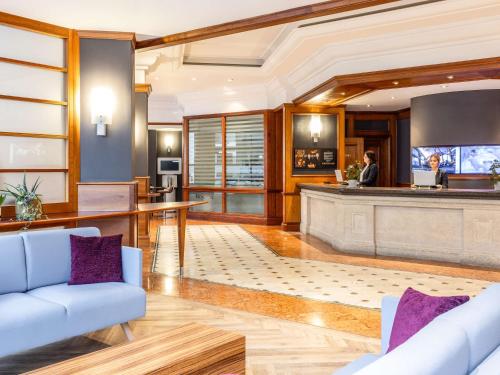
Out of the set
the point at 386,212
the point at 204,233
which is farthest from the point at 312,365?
the point at 204,233

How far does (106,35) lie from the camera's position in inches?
232

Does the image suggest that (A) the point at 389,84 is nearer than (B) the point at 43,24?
No

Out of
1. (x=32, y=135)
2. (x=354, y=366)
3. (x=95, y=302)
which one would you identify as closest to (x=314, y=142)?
(x=32, y=135)

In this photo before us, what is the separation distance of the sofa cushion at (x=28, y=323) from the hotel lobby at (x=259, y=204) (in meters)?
0.01

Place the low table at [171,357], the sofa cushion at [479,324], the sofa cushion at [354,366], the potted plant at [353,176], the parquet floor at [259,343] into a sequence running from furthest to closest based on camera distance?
the potted plant at [353,176] → the parquet floor at [259,343] → the low table at [171,357] → the sofa cushion at [354,366] → the sofa cushion at [479,324]

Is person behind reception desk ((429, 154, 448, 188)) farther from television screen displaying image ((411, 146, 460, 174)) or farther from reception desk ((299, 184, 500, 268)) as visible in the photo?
television screen displaying image ((411, 146, 460, 174))

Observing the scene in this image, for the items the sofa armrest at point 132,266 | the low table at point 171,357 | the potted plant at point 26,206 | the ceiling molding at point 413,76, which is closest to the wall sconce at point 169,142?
the ceiling molding at point 413,76

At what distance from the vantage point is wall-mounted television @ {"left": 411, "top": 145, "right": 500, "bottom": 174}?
10516 mm

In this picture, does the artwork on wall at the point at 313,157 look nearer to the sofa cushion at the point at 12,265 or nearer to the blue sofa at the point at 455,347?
the sofa cushion at the point at 12,265

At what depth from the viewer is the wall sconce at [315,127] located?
1048cm

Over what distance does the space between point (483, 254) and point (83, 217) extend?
5.20 metres

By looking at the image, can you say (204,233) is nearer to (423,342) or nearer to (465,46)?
(465,46)

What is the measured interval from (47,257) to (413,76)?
558cm

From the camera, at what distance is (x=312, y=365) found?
3295 millimetres
